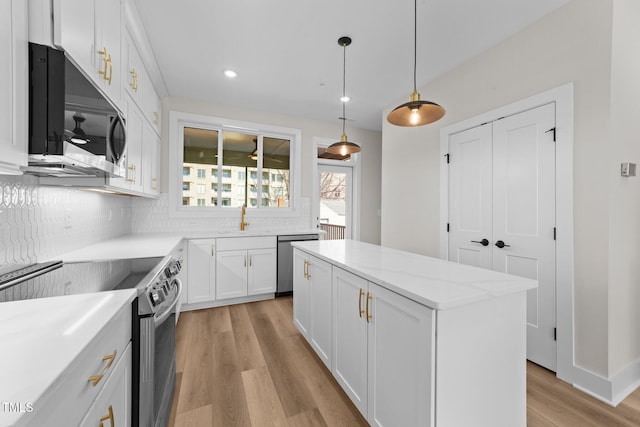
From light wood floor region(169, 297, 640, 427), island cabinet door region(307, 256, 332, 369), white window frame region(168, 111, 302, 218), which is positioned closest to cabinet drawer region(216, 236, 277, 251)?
white window frame region(168, 111, 302, 218)

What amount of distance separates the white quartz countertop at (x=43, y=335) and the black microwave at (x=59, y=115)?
1.87 feet

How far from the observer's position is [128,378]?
1.10 m

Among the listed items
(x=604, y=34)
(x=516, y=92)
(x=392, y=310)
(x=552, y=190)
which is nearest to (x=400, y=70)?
(x=516, y=92)

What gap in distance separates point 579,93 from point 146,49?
3.50 m

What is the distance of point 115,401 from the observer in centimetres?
96

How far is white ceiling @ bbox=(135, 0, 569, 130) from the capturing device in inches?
80.0

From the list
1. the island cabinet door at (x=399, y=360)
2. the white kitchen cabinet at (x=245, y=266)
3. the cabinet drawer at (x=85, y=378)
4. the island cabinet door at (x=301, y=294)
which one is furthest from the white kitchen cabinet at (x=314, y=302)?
the cabinet drawer at (x=85, y=378)

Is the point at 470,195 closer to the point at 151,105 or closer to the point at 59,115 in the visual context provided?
the point at 59,115

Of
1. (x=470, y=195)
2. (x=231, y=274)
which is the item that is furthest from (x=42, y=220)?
(x=470, y=195)

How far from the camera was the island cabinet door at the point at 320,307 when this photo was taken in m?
1.91

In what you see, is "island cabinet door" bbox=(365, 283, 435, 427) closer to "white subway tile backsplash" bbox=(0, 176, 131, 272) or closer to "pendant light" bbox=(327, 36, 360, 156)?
"pendant light" bbox=(327, 36, 360, 156)

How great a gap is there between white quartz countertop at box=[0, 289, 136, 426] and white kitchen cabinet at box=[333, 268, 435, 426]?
1.10 metres

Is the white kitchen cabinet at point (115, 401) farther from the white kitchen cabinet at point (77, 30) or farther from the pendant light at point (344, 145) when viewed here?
the pendant light at point (344, 145)

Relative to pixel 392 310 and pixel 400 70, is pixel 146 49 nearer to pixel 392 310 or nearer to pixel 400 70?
pixel 400 70
